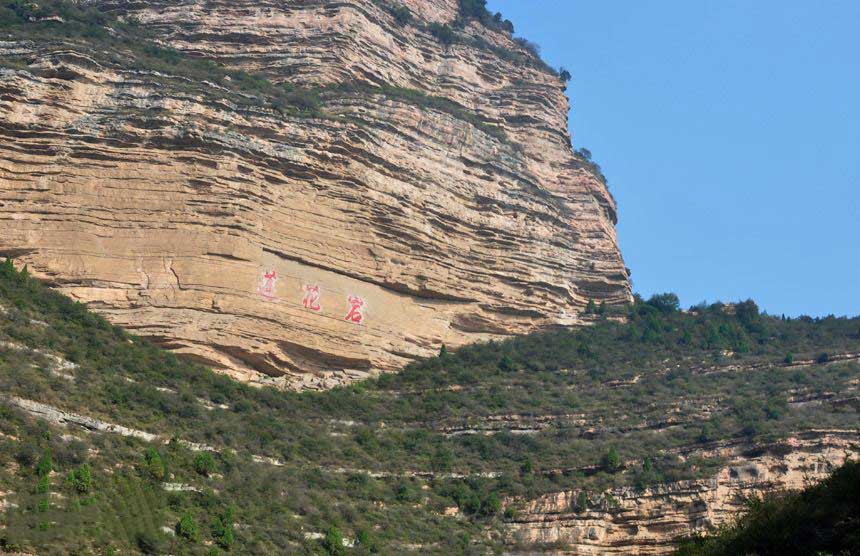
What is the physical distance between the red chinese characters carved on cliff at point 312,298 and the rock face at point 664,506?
12130 mm

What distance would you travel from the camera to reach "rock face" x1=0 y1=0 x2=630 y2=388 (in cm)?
4272

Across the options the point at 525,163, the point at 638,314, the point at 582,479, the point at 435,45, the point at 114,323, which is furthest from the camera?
the point at 435,45

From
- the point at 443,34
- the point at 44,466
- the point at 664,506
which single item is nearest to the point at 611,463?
the point at 664,506

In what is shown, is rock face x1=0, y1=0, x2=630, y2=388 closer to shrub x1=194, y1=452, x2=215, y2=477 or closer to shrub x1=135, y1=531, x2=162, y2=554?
shrub x1=194, y1=452, x2=215, y2=477

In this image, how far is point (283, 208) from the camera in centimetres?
4612

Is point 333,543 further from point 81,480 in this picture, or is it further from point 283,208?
point 283,208

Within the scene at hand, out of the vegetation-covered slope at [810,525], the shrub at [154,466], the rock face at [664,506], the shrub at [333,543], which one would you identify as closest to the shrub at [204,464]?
the shrub at [154,466]

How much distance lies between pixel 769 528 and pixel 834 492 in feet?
4.16

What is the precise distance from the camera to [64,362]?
1426 inches

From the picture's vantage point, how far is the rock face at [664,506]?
116 feet

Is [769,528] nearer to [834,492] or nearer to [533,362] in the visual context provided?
[834,492]

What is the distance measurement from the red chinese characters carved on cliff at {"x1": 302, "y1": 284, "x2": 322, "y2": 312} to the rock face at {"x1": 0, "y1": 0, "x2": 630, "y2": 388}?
75 mm

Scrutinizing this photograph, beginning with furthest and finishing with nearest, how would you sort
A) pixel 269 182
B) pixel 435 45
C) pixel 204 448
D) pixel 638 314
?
1. pixel 435 45
2. pixel 638 314
3. pixel 269 182
4. pixel 204 448

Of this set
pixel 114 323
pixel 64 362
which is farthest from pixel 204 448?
pixel 114 323
